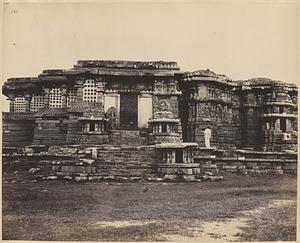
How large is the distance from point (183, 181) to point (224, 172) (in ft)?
5.74

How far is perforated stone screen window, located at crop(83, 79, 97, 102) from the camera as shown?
440 inches

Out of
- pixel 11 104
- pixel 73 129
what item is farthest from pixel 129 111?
pixel 11 104

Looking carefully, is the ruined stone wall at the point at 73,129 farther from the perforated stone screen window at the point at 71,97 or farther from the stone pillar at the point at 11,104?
the stone pillar at the point at 11,104

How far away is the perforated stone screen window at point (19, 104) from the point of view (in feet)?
40.1

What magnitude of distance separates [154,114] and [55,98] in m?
2.74

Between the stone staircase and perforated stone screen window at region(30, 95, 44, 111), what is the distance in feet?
8.72

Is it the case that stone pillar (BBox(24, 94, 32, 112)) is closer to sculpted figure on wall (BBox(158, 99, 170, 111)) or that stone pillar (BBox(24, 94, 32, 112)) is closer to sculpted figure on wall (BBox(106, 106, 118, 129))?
sculpted figure on wall (BBox(106, 106, 118, 129))

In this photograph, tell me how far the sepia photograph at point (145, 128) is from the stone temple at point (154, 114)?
0.04 metres

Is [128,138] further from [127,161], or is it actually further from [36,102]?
[36,102]

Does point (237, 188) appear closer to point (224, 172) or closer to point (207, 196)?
point (207, 196)

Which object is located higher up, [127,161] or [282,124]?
[282,124]

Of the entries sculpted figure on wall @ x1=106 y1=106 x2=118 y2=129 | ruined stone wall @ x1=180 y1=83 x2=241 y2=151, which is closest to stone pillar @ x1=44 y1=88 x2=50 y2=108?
sculpted figure on wall @ x1=106 y1=106 x2=118 y2=129

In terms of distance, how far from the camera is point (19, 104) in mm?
12242

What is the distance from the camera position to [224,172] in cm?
1012
